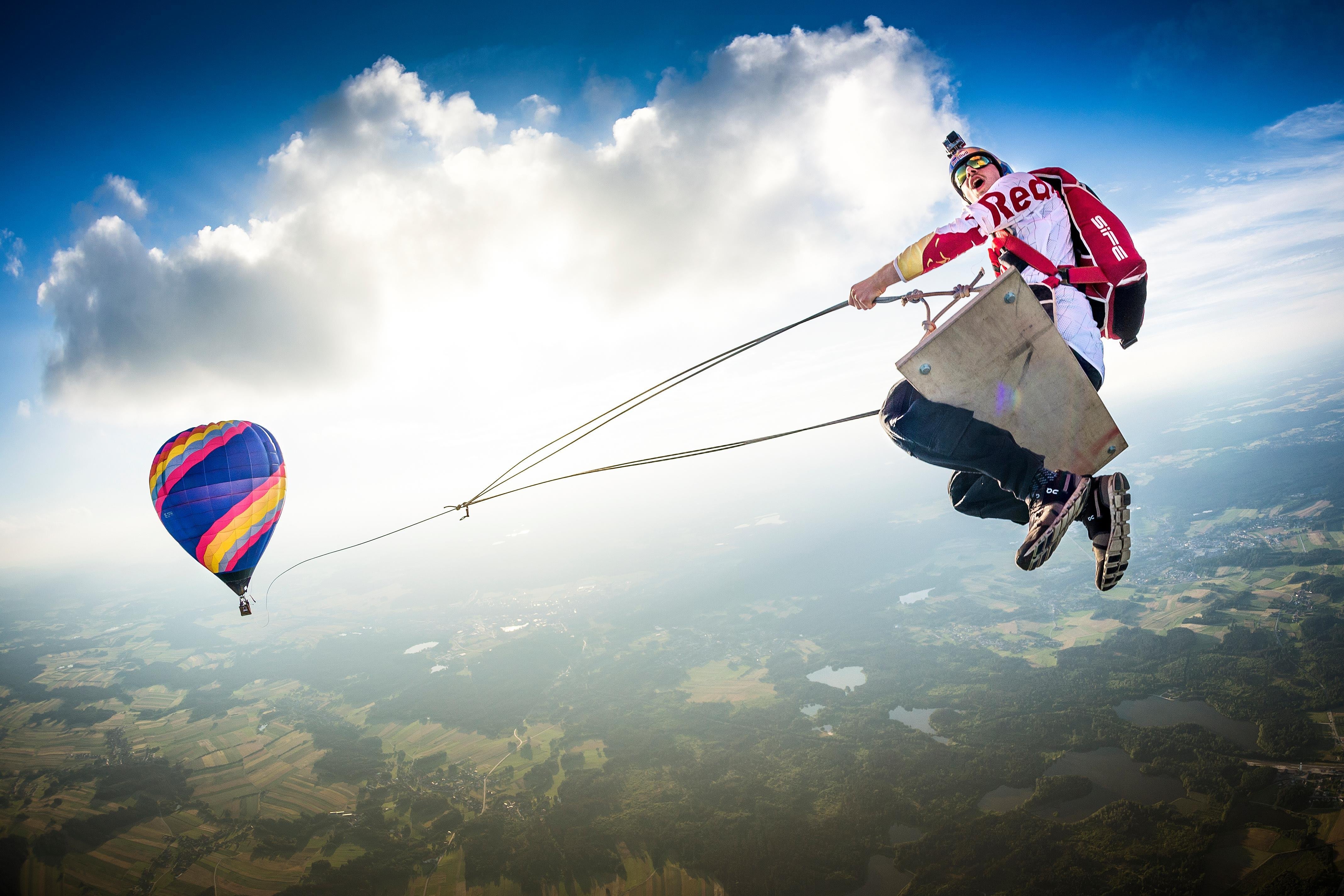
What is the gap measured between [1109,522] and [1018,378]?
1519 millimetres

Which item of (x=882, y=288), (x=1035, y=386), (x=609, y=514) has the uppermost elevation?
(x=882, y=288)

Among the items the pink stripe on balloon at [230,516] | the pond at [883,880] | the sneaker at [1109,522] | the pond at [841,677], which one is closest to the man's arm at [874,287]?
the sneaker at [1109,522]

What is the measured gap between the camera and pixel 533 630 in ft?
264

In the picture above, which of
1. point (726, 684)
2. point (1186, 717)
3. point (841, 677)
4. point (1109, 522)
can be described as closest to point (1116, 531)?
point (1109, 522)

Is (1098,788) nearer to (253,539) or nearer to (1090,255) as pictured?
(1090,255)

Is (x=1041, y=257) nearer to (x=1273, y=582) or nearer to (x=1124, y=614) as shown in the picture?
(x=1124, y=614)

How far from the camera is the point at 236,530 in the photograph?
16.6 m

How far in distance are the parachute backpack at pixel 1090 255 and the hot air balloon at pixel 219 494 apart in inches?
828

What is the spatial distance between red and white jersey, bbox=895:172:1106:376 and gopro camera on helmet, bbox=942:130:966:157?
45 cm

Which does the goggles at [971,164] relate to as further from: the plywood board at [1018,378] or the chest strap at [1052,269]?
the plywood board at [1018,378]

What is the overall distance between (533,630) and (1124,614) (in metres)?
81.3

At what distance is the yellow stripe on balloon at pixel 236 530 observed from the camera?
1639 cm

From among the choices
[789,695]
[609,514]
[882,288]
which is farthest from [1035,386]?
[609,514]

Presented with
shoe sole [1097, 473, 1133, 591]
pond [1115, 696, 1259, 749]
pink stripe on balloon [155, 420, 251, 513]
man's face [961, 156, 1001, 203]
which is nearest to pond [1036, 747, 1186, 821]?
pond [1115, 696, 1259, 749]
